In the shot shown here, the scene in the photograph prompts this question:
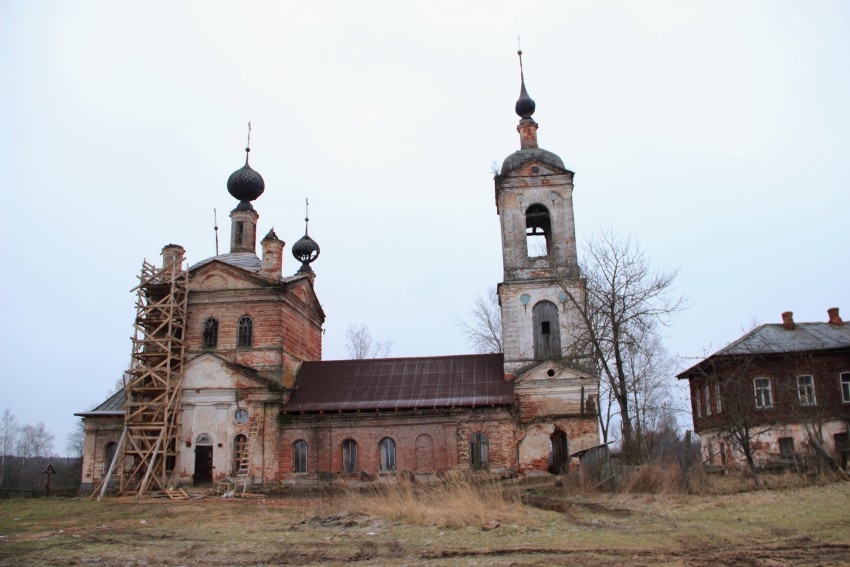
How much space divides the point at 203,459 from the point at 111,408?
4111 mm

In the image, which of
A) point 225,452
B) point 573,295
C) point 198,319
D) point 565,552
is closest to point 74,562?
point 565,552

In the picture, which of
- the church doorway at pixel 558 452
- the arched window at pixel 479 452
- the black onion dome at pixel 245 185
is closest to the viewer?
the arched window at pixel 479 452

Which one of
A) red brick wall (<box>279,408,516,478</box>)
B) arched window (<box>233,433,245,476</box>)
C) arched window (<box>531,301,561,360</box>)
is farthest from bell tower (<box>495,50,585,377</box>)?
arched window (<box>233,433,245,476</box>)

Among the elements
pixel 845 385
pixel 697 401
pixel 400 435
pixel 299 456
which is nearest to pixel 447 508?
pixel 400 435

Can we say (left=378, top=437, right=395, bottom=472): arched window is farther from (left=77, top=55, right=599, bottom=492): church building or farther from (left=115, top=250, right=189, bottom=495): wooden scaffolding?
(left=115, top=250, right=189, bottom=495): wooden scaffolding

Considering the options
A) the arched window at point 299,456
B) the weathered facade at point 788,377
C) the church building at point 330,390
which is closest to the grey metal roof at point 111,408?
the church building at point 330,390

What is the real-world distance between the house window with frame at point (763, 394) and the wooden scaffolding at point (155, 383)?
67.8 ft

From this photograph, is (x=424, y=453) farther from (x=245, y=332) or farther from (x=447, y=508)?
(x=447, y=508)

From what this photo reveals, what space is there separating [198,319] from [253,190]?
6.75 meters

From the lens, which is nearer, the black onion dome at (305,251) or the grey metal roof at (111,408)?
the grey metal roof at (111,408)

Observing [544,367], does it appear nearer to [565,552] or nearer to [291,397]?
[291,397]

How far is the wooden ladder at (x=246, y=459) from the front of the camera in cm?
2151

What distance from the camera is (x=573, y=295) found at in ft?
76.4

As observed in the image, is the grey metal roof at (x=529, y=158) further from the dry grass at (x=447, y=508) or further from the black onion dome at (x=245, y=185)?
the dry grass at (x=447, y=508)
